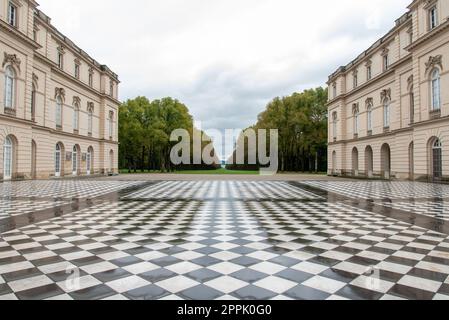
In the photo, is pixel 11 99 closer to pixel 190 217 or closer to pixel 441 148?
pixel 190 217

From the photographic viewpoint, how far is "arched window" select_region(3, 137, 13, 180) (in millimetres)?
20750

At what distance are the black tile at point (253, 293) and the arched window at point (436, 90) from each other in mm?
23026

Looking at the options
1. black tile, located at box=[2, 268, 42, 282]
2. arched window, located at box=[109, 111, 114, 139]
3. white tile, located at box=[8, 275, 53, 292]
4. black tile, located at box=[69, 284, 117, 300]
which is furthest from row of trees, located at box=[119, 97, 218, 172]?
black tile, located at box=[69, 284, 117, 300]

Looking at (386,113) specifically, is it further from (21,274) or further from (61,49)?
(21,274)

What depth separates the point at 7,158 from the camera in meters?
21.1

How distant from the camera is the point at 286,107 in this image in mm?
45719

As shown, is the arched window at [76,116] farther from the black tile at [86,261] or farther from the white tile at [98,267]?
the white tile at [98,267]

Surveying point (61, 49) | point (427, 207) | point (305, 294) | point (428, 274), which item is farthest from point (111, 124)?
point (428, 274)

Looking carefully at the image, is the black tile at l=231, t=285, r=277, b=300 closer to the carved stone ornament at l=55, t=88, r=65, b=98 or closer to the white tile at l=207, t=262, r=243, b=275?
the white tile at l=207, t=262, r=243, b=275

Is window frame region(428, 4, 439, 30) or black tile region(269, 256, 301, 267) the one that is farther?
window frame region(428, 4, 439, 30)

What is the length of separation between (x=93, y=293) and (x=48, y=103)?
2779 cm

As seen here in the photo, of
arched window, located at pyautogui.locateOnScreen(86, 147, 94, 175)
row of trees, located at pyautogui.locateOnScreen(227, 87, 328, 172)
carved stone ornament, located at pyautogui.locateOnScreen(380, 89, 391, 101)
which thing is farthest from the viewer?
row of trees, located at pyautogui.locateOnScreen(227, 87, 328, 172)
